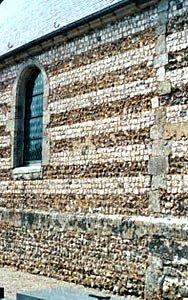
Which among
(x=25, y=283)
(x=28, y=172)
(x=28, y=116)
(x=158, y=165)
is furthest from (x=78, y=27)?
(x=25, y=283)

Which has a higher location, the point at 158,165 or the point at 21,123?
the point at 21,123

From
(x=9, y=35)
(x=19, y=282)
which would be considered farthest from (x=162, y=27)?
(x=9, y=35)

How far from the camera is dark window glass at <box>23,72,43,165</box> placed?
10609 mm

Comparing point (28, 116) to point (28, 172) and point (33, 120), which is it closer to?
point (33, 120)

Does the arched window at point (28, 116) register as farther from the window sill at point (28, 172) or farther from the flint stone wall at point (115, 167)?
the flint stone wall at point (115, 167)

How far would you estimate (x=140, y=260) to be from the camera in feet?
25.1

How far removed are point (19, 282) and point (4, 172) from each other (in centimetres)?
304

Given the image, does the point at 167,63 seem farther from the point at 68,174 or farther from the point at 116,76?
the point at 68,174

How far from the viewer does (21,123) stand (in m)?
11.0

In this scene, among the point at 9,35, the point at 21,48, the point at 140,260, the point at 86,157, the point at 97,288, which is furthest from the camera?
the point at 9,35

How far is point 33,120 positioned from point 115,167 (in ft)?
10.2

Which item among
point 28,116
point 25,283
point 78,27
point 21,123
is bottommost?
point 25,283

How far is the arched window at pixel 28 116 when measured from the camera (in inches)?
422

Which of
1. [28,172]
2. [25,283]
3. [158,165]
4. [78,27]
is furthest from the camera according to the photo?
[28,172]
